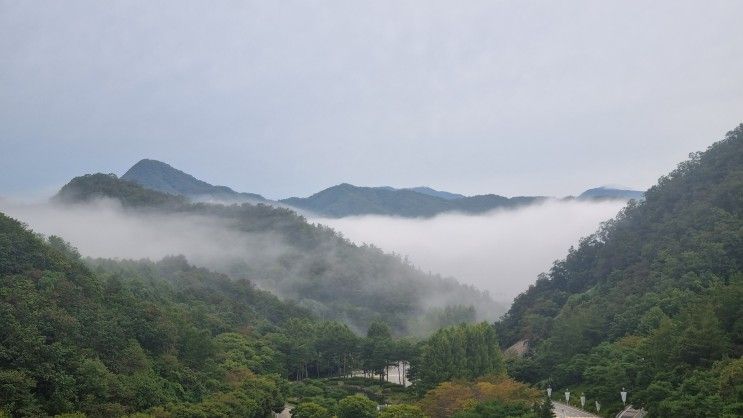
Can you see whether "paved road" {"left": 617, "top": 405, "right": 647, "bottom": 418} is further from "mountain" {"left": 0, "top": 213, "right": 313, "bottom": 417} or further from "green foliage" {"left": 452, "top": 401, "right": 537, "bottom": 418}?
"mountain" {"left": 0, "top": 213, "right": 313, "bottom": 417}

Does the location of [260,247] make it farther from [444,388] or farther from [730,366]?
[730,366]

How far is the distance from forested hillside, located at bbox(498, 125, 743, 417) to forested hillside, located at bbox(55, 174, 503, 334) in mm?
37297

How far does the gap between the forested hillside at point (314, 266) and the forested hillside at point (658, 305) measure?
1468 inches

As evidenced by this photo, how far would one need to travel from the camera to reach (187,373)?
1587 inches

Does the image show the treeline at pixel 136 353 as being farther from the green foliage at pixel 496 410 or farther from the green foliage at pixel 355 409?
the green foliage at pixel 496 410

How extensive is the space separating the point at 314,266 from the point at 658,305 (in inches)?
3331

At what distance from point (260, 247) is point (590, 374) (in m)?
95.2

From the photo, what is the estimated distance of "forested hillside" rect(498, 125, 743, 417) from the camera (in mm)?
30375

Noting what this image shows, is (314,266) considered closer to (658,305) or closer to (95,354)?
(658,305)

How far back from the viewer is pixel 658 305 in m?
45.0

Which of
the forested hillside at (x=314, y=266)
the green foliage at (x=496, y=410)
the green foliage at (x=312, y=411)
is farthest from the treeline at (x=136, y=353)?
the forested hillside at (x=314, y=266)

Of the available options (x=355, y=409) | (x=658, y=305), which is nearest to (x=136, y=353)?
(x=355, y=409)

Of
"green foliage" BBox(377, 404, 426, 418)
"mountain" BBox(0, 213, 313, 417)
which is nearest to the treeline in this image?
"mountain" BBox(0, 213, 313, 417)

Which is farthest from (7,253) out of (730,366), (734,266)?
(734,266)
